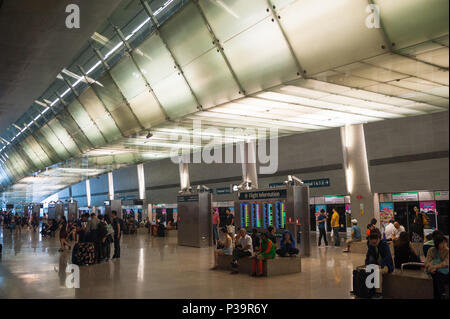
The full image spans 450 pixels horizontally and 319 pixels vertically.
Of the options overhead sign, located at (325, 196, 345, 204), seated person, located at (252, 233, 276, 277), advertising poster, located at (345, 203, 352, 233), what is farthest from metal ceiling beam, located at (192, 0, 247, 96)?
advertising poster, located at (345, 203, 352, 233)

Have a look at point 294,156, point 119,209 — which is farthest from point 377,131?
point 119,209

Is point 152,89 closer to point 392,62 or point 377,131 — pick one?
point 392,62

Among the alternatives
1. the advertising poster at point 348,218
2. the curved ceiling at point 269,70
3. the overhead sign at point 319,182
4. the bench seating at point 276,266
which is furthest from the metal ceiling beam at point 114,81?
the advertising poster at point 348,218

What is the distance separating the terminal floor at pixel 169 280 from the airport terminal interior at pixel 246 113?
8cm

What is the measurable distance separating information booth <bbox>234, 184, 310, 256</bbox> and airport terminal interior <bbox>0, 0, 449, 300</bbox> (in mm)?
59

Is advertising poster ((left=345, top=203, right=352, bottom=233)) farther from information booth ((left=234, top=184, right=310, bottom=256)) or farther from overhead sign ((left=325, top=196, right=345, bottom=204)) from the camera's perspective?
information booth ((left=234, top=184, right=310, bottom=256))

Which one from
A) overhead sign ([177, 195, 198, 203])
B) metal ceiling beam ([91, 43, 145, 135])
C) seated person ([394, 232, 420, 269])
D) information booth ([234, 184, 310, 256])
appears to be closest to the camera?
seated person ([394, 232, 420, 269])

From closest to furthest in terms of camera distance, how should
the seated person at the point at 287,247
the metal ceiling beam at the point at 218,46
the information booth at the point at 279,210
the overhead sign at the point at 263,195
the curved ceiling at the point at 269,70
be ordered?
the curved ceiling at the point at 269,70
the seated person at the point at 287,247
the metal ceiling beam at the point at 218,46
the information booth at the point at 279,210
the overhead sign at the point at 263,195

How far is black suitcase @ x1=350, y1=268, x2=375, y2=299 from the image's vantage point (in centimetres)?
834

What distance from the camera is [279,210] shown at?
55.8 ft

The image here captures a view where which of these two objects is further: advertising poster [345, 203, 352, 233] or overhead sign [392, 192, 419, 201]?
advertising poster [345, 203, 352, 233]

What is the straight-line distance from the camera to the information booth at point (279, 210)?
1619 cm

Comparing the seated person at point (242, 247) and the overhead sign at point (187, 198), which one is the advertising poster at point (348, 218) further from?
the seated person at point (242, 247)

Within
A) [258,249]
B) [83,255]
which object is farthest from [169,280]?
[83,255]
